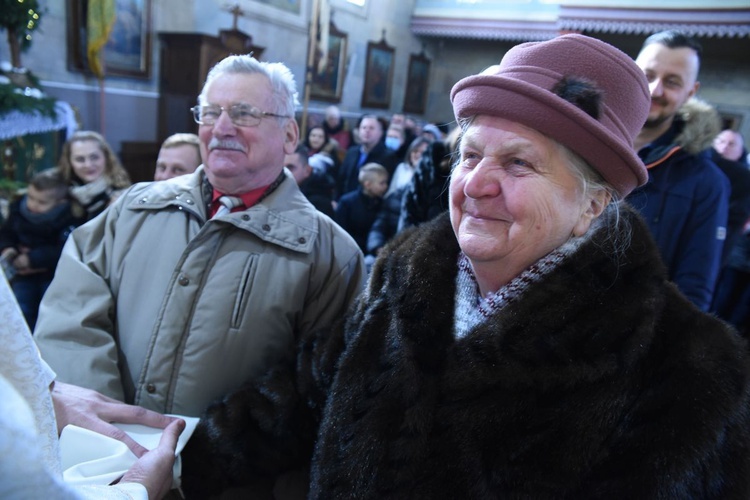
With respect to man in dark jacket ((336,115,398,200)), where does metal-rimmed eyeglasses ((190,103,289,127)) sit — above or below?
above

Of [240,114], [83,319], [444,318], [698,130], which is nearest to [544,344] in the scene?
[444,318]

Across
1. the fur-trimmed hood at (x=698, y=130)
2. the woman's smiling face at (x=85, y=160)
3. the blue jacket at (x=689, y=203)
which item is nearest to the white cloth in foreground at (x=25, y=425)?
the blue jacket at (x=689, y=203)

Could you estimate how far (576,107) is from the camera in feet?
3.30

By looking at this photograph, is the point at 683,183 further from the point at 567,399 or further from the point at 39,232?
the point at 39,232

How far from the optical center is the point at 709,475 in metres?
0.91

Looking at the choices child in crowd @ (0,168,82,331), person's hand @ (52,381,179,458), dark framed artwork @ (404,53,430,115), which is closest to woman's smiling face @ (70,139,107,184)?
child in crowd @ (0,168,82,331)

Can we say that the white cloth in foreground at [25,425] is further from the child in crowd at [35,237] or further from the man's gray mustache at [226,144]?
the child in crowd at [35,237]

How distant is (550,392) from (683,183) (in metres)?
1.46

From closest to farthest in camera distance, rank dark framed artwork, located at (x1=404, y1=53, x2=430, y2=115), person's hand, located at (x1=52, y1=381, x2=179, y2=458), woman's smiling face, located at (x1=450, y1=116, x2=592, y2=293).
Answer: woman's smiling face, located at (x1=450, y1=116, x2=592, y2=293) < person's hand, located at (x1=52, y1=381, x2=179, y2=458) < dark framed artwork, located at (x1=404, y1=53, x2=430, y2=115)

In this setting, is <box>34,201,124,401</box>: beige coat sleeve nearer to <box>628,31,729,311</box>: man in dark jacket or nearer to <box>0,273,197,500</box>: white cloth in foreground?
<box>0,273,197,500</box>: white cloth in foreground

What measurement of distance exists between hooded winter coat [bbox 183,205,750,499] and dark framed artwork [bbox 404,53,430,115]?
13.1 meters

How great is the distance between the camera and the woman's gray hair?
68.4 inches

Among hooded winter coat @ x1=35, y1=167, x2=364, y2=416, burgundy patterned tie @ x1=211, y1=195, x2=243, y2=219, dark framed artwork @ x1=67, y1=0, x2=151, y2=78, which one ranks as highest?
dark framed artwork @ x1=67, y1=0, x2=151, y2=78

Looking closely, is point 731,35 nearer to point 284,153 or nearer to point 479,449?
point 284,153
